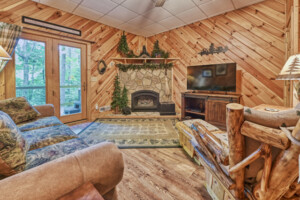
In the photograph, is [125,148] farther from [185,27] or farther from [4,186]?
[185,27]

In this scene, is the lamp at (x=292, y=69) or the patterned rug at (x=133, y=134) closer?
the lamp at (x=292, y=69)

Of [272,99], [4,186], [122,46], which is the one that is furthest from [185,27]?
[4,186]

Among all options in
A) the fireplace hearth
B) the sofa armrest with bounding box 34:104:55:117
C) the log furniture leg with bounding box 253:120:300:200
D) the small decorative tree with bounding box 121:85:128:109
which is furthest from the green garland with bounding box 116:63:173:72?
the log furniture leg with bounding box 253:120:300:200

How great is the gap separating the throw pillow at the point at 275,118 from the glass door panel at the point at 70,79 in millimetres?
3987

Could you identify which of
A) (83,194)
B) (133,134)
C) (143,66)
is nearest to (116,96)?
(143,66)

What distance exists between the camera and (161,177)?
63.6 inches

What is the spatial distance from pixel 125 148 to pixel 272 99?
3.18m

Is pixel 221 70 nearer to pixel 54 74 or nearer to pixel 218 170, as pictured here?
pixel 218 170

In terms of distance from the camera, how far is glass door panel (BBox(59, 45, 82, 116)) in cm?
354

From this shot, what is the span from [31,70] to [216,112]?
4.29 metres

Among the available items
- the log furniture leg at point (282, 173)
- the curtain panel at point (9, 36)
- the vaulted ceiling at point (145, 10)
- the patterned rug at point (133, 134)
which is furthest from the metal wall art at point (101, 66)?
the log furniture leg at point (282, 173)

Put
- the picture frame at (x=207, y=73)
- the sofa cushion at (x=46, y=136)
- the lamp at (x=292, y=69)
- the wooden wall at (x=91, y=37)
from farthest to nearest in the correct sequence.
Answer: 1. the picture frame at (x=207, y=73)
2. the wooden wall at (x=91, y=37)
3. the lamp at (x=292, y=69)
4. the sofa cushion at (x=46, y=136)

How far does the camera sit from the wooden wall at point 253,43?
9.20 feet

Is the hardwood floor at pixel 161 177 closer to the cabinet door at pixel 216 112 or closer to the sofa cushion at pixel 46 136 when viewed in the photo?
the sofa cushion at pixel 46 136
